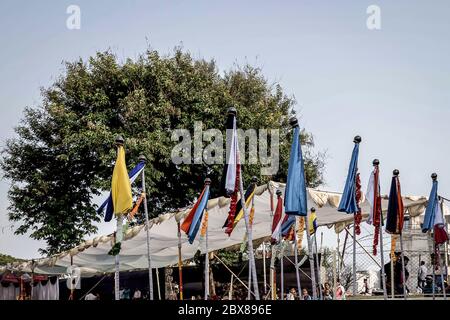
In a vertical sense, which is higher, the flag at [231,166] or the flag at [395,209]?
the flag at [231,166]

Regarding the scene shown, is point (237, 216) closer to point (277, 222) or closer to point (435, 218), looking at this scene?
point (277, 222)

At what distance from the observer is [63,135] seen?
27.0 meters

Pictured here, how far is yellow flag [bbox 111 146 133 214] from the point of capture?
12211 mm

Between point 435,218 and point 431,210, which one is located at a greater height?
point 431,210

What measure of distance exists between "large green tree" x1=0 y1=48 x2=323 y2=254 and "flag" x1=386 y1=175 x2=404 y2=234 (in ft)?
46.8

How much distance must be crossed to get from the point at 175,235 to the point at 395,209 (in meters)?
9.12

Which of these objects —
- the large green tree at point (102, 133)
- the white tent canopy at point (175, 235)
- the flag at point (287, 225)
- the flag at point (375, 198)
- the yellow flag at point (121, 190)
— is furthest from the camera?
the large green tree at point (102, 133)

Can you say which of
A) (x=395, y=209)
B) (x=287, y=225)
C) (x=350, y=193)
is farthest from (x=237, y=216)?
(x=395, y=209)

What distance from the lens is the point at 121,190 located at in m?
12.3

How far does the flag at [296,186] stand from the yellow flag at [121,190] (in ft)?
11.1

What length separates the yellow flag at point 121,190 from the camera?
12211 mm

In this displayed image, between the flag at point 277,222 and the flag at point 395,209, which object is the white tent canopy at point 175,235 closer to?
the flag at point 277,222

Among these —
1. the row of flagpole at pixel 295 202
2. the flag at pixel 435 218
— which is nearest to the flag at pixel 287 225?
the row of flagpole at pixel 295 202
